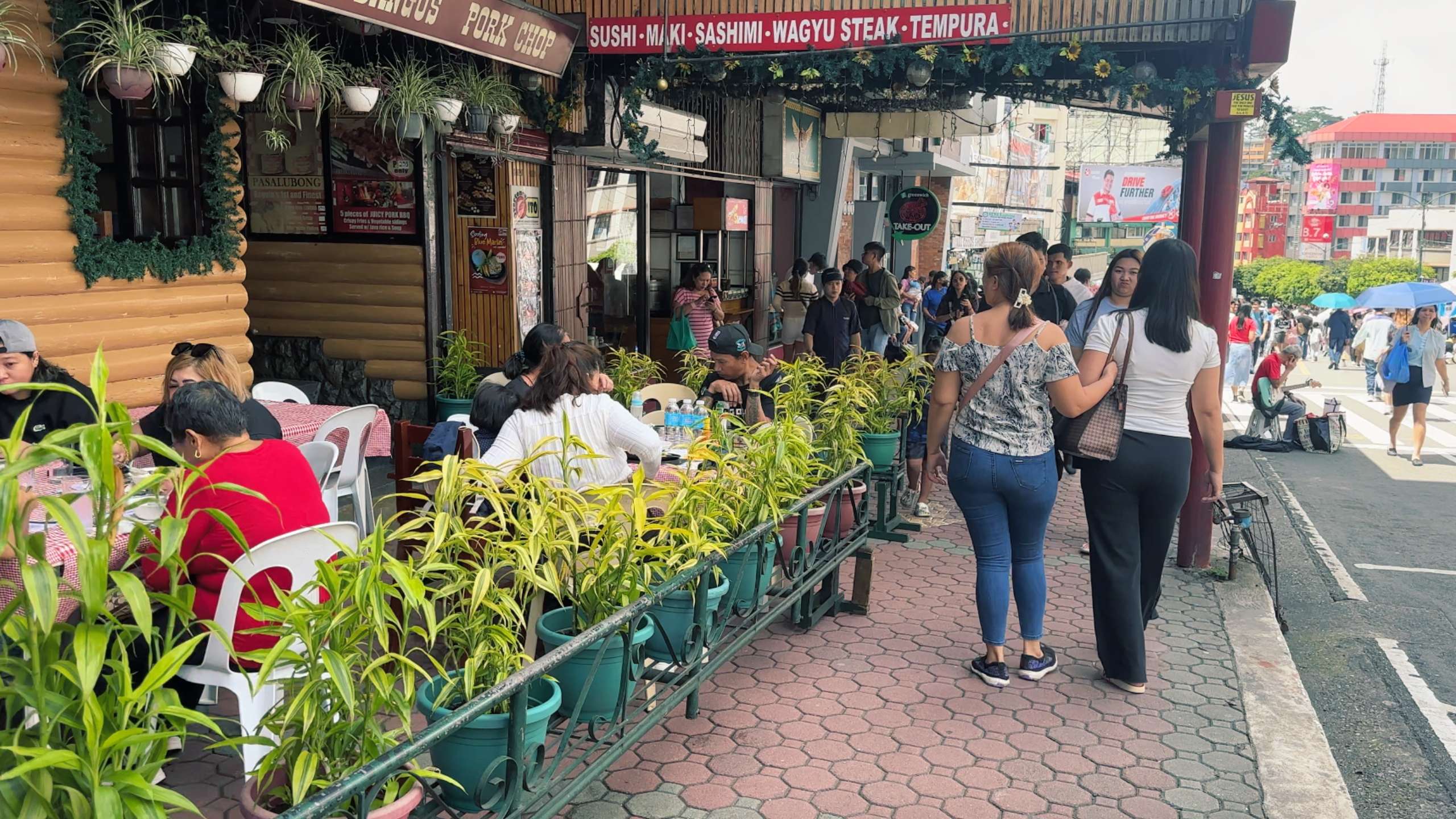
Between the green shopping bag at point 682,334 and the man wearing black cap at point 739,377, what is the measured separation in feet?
18.7

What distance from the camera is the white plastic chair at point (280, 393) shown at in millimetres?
7184

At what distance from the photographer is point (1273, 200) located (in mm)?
115812

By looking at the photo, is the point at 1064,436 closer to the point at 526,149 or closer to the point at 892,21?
the point at 892,21

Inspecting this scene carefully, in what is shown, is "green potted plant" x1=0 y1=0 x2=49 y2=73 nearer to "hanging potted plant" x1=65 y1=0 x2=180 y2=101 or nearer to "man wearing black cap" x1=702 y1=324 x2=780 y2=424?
"hanging potted plant" x1=65 y1=0 x2=180 y2=101

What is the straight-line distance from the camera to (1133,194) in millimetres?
14539

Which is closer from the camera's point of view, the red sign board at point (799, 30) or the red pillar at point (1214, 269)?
the red pillar at point (1214, 269)

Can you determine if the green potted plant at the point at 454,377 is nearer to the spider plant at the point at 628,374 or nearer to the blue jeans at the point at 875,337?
the spider plant at the point at 628,374

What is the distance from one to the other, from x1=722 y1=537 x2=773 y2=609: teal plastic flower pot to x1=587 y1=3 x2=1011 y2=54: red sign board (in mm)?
5294

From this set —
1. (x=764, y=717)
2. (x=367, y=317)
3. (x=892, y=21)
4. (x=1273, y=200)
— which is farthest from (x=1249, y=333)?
(x=1273, y=200)

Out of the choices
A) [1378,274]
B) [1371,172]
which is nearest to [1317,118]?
[1371,172]

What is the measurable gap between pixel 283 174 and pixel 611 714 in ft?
24.5

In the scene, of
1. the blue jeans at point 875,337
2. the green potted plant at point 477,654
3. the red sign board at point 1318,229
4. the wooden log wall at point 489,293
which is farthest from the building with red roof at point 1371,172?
the green potted plant at point 477,654

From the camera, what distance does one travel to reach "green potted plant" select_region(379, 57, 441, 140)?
7801 millimetres

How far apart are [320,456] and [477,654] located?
2838 millimetres
